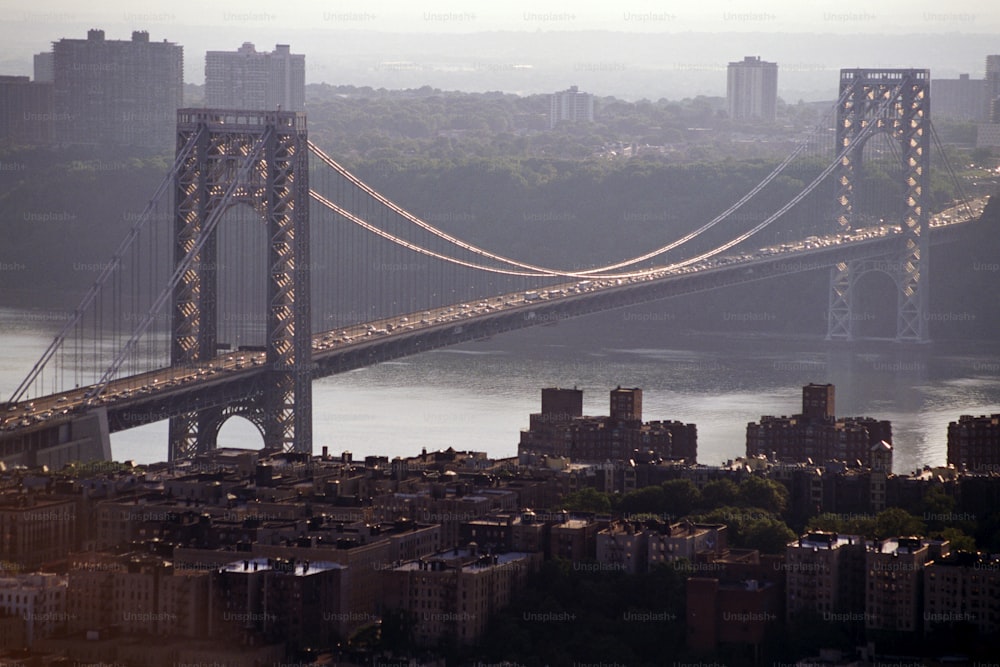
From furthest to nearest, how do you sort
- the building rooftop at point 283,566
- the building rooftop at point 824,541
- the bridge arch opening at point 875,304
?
the bridge arch opening at point 875,304 < the building rooftop at point 824,541 < the building rooftop at point 283,566

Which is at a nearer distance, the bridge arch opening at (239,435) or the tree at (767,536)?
the tree at (767,536)

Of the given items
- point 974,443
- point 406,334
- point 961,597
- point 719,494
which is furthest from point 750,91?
point 961,597

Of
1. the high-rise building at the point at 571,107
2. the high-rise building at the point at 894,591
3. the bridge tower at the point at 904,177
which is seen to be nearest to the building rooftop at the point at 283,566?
the high-rise building at the point at 894,591

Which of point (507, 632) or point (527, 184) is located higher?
point (527, 184)

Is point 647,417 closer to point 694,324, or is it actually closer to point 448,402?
point 448,402

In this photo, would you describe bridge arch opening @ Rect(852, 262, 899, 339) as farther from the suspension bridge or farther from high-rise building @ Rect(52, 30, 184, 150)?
high-rise building @ Rect(52, 30, 184, 150)

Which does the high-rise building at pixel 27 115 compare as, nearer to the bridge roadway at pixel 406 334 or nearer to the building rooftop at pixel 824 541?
the bridge roadway at pixel 406 334

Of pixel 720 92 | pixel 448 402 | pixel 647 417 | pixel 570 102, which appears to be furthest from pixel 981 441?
pixel 720 92
